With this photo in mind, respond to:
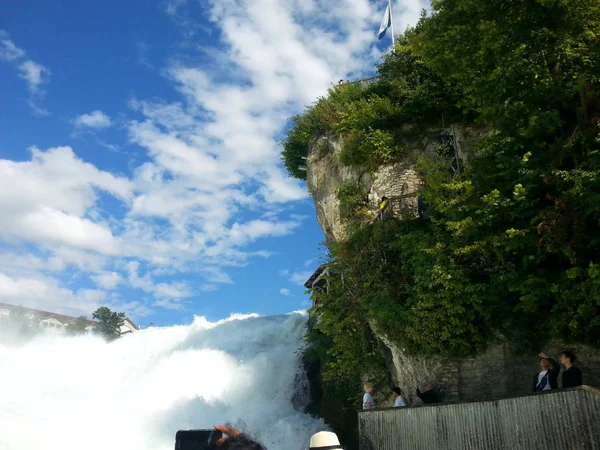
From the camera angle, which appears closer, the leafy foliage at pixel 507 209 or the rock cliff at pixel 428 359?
the leafy foliage at pixel 507 209

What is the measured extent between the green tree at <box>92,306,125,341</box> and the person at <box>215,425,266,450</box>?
64.8 m

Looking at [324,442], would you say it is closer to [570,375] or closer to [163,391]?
[570,375]

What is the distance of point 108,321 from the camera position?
242 ft

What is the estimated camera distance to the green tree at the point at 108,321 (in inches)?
2844

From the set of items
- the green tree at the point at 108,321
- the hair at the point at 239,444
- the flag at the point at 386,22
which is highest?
the flag at the point at 386,22

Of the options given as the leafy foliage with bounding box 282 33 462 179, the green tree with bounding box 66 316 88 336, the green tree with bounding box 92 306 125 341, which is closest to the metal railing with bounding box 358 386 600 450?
the leafy foliage with bounding box 282 33 462 179

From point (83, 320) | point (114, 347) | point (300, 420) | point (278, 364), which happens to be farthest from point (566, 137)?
point (83, 320)

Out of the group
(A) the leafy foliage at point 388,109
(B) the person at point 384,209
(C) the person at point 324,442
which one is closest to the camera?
(C) the person at point 324,442

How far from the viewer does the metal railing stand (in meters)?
6.82

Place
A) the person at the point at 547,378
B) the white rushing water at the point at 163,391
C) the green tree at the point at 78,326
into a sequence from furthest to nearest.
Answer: the green tree at the point at 78,326
the white rushing water at the point at 163,391
the person at the point at 547,378

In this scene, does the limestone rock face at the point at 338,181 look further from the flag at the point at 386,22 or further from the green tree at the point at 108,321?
the green tree at the point at 108,321

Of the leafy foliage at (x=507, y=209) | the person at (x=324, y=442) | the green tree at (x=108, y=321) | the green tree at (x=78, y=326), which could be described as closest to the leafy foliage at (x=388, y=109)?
the leafy foliage at (x=507, y=209)

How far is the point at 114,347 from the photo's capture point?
121 feet

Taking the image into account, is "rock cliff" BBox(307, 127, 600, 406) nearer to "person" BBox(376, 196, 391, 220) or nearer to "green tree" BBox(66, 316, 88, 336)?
"person" BBox(376, 196, 391, 220)
